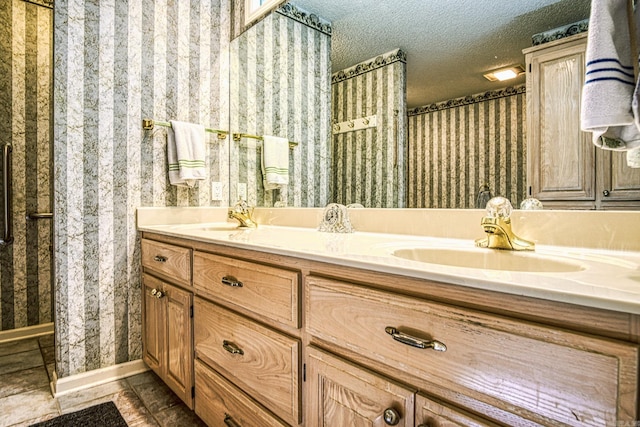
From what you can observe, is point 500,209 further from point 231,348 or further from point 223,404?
point 223,404

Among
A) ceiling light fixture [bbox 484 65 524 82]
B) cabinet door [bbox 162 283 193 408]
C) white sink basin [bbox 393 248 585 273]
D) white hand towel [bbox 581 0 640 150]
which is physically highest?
ceiling light fixture [bbox 484 65 524 82]

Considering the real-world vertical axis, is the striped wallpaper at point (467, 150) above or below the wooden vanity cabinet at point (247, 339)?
above

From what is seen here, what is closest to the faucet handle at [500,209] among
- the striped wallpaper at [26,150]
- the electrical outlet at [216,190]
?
the electrical outlet at [216,190]

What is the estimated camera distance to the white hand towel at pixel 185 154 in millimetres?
1891

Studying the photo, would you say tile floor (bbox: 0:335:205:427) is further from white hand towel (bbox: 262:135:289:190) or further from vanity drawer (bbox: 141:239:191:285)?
white hand towel (bbox: 262:135:289:190)

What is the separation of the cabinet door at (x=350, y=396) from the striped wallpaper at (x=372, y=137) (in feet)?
2.41

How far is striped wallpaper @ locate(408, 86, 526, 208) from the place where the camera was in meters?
1.07

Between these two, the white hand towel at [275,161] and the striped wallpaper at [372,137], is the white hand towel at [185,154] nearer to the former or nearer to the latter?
the white hand towel at [275,161]

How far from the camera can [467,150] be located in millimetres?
1167

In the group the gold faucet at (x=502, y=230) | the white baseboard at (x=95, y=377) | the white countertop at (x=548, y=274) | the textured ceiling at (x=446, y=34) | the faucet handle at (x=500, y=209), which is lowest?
the white baseboard at (x=95, y=377)

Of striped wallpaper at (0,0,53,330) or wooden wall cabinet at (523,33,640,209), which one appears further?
striped wallpaper at (0,0,53,330)

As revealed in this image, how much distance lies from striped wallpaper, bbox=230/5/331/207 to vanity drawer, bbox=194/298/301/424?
754 mm

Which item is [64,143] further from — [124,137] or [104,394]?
[104,394]

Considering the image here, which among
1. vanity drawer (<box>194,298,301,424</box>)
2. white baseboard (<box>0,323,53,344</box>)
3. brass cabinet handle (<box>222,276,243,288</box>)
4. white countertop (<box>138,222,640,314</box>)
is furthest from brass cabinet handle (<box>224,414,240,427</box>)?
white baseboard (<box>0,323,53,344</box>)
